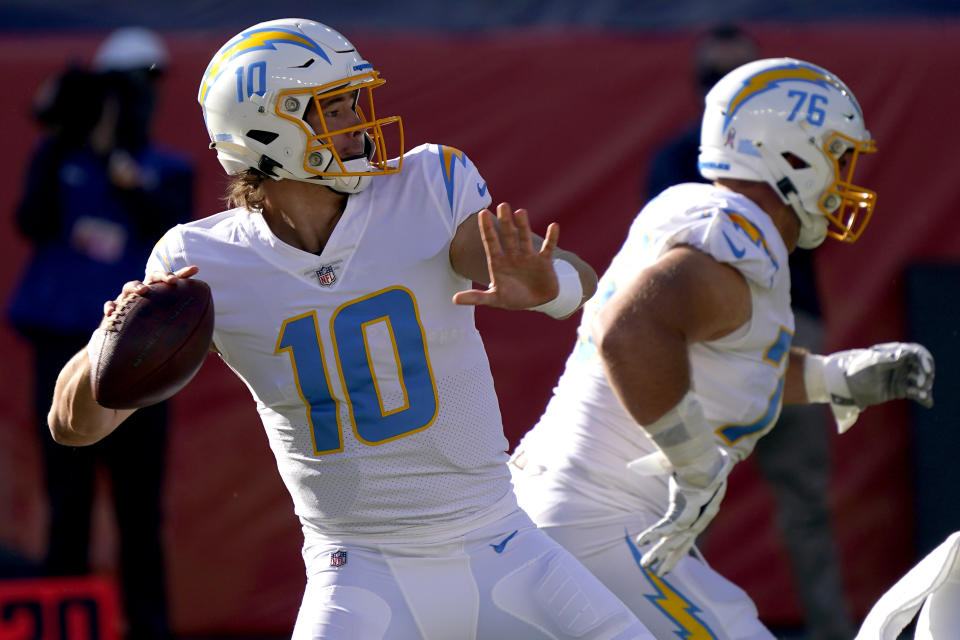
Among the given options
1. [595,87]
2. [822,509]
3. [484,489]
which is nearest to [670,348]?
[484,489]

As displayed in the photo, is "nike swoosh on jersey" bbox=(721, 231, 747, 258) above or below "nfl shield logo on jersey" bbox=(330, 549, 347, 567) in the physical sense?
above

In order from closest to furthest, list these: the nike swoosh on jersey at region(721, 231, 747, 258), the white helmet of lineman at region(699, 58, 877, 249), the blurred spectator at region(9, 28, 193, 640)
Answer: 1. the nike swoosh on jersey at region(721, 231, 747, 258)
2. the white helmet of lineman at region(699, 58, 877, 249)
3. the blurred spectator at region(9, 28, 193, 640)

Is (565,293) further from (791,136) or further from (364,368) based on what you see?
(791,136)

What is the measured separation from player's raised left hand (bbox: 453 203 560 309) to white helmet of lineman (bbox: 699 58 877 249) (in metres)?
0.93

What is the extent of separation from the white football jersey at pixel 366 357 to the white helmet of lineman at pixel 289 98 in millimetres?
97

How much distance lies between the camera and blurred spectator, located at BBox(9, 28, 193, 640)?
5090mm

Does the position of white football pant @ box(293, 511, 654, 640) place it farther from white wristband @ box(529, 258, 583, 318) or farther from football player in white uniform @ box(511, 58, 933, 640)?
white wristband @ box(529, 258, 583, 318)

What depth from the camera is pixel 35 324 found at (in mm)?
5129

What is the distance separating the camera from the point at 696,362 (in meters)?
3.19

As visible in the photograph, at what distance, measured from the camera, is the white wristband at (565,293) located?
2.81 metres

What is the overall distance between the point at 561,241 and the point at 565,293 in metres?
3.04

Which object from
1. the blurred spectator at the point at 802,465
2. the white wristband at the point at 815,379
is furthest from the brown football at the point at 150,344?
the blurred spectator at the point at 802,465

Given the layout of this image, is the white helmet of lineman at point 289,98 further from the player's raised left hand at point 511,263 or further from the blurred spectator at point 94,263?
the blurred spectator at point 94,263

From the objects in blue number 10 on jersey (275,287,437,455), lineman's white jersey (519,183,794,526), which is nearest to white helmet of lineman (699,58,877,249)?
lineman's white jersey (519,183,794,526)
